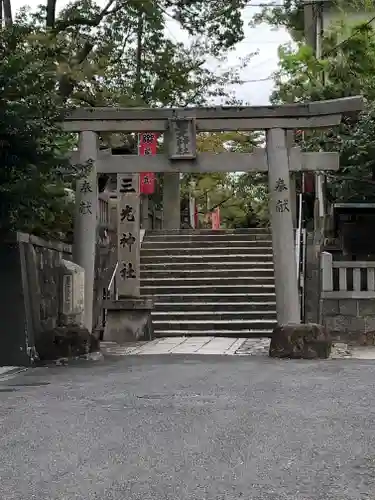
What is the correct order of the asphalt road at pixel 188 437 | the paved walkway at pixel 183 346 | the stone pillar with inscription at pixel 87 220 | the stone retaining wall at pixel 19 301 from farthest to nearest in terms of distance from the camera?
the stone pillar with inscription at pixel 87 220, the paved walkway at pixel 183 346, the stone retaining wall at pixel 19 301, the asphalt road at pixel 188 437

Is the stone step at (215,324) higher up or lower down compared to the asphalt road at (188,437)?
lower down

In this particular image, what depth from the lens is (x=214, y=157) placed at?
41.1ft

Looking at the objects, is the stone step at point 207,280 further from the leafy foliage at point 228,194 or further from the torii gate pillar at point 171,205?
the leafy foliage at point 228,194

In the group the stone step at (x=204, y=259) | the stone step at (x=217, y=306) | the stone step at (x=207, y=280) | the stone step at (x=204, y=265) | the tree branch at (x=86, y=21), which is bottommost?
the stone step at (x=217, y=306)

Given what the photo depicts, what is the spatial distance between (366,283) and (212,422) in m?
7.97

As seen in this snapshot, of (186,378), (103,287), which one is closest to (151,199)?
(103,287)

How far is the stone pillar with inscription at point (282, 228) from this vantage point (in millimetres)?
12164

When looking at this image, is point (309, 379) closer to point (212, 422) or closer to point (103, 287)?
point (212, 422)

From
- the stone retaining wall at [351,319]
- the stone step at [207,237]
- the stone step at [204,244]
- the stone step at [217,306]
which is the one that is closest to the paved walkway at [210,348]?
the stone retaining wall at [351,319]

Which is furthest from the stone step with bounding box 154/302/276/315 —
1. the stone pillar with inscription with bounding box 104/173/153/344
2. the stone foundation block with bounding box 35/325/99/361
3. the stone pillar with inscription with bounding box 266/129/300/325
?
the stone foundation block with bounding box 35/325/99/361

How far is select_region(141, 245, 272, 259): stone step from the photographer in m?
19.2

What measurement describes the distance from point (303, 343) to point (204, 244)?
953cm

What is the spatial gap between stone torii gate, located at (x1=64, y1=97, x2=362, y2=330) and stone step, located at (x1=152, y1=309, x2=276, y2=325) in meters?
4.01

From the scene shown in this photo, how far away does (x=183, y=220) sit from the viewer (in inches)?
1446
